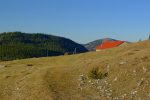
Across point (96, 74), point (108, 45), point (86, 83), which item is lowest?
point (86, 83)

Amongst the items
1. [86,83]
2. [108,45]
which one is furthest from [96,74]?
[108,45]

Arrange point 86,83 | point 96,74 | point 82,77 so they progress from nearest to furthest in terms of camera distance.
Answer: point 86,83
point 96,74
point 82,77

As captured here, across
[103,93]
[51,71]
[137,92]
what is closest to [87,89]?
[103,93]

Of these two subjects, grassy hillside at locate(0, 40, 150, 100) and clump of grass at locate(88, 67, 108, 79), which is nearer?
grassy hillside at locate(0, 40, 150, 100)

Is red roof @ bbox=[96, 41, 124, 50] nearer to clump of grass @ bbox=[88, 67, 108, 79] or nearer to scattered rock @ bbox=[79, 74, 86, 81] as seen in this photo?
scattered rock @ bbox=[79, 74, 86, 81]

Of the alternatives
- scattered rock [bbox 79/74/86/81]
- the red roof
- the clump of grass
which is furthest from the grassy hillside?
the red roof

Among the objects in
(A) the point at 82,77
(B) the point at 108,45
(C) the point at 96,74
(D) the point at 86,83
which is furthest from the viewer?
(B) the point at 108,45

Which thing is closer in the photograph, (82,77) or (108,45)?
(82,77)

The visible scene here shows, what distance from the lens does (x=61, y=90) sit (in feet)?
173

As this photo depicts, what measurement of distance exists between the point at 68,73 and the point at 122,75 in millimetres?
10808

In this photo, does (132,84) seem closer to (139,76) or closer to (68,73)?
(139,76)

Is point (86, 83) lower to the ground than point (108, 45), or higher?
lower

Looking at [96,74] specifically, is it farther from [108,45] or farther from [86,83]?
[108,45]

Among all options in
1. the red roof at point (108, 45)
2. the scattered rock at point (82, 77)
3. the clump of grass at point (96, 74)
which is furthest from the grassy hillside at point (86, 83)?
the red roof at point (108, 45)
